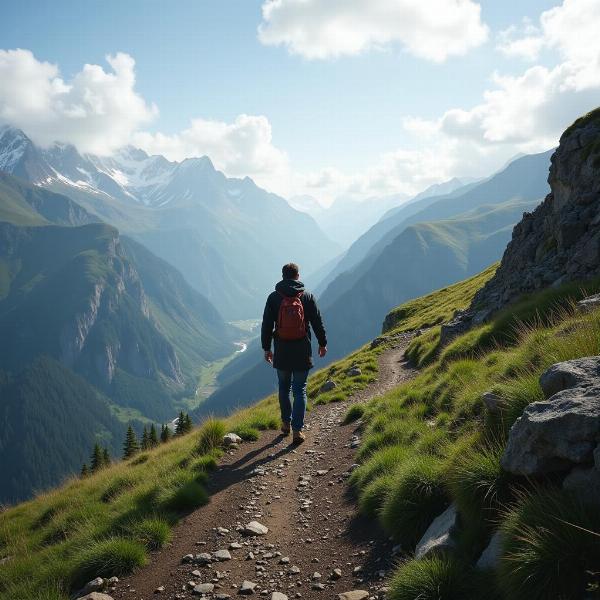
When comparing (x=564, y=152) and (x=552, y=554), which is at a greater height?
(x=564, y=152)

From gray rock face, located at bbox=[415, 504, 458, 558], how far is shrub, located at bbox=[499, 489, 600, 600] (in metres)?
1.30

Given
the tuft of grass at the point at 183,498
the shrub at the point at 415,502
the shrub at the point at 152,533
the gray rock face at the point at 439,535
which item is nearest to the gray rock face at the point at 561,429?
the gray rock face at the point at 439,535

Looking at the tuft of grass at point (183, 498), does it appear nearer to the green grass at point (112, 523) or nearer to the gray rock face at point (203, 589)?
the green grass at point (112, 523)

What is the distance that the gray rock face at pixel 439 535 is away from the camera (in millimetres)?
5875

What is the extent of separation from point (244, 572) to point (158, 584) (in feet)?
4.97

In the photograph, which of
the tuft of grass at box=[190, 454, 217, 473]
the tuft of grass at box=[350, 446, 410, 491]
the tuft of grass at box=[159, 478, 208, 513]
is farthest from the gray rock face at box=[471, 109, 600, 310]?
the tuft of grass at box=[159, 478, 208, 513]

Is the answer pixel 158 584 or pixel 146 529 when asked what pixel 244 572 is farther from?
pixel 146 529

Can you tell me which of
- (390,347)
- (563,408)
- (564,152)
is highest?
(564,152)

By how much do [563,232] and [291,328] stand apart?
14646 mm

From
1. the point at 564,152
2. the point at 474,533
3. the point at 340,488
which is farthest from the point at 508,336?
the point at 564,152

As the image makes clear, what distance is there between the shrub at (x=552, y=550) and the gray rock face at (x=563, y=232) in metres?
13.6

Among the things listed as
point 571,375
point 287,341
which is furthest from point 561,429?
point 287,341

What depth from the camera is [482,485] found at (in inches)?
233

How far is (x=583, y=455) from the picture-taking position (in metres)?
4.75
